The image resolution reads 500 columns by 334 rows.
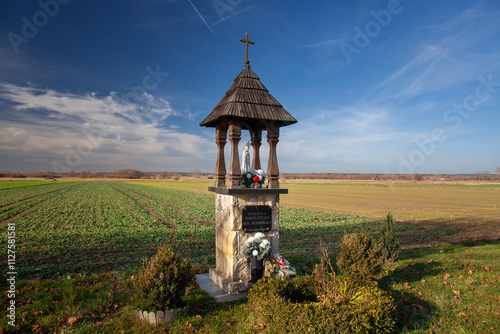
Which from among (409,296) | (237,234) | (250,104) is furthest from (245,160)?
(409,296)

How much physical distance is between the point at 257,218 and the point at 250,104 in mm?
3204

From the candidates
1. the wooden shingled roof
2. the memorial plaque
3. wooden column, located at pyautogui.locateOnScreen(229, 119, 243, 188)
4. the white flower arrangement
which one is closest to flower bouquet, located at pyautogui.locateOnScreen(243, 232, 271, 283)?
the white flower arrangement

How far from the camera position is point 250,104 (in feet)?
25.6

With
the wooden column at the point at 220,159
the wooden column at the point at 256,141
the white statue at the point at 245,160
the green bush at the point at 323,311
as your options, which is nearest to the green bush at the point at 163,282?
the green bush at the point at 323,311

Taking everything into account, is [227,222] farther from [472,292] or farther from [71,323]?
[472,292]

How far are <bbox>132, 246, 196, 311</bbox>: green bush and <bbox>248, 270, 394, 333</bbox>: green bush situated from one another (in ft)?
5.05

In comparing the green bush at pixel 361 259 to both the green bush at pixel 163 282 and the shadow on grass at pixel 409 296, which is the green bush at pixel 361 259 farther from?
the green bush at pixel 163 282

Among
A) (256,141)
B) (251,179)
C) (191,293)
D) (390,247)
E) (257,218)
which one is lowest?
(191,293)

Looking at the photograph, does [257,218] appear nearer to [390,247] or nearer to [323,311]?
[323,311]

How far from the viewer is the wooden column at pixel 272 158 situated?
26.3ft

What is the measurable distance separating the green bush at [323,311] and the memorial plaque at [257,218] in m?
1.89

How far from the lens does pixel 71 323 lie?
5695mm

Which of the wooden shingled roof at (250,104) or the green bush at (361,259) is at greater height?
the wooden shingled roof at (250,104)

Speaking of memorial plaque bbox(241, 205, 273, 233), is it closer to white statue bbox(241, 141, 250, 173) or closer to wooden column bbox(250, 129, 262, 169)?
white statue bbox(241, 141, 250, 173)
